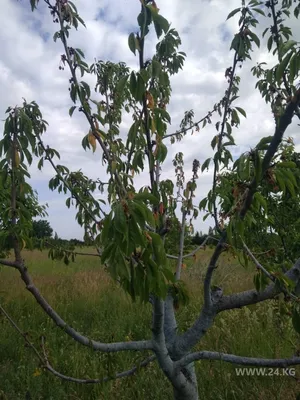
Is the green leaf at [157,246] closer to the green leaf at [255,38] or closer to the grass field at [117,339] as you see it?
the grass field at [117,339]

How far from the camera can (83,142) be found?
172cm

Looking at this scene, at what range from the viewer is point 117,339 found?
4711mm

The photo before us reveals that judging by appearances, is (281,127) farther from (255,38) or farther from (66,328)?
(66,328)

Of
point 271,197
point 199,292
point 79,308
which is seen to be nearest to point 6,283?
point 79,308

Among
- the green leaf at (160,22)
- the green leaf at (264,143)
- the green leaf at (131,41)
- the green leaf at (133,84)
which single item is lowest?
the green leaf at (264,143)

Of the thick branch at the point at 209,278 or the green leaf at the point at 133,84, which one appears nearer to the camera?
the green leaf at the point at 133,84

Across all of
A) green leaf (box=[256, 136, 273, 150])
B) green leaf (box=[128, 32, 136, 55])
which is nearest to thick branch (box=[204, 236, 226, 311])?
green leaf (box=[256, 136, 273, 150])

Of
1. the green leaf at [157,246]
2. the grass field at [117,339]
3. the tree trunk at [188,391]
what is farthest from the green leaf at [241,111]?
the tree trunk at [188,391]

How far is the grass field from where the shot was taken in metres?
3.18

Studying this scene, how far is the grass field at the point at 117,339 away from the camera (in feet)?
10.4

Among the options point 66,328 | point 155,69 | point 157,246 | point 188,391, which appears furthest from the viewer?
point 188,391

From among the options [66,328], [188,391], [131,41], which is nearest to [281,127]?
[131,41]

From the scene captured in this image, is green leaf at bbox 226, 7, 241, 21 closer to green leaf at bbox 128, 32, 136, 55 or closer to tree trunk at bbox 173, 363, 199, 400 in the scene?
green leaf at bbox 128, 32, 136, 55

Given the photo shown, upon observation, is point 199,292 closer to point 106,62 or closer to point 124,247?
point 106,62
